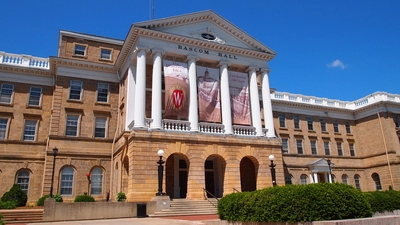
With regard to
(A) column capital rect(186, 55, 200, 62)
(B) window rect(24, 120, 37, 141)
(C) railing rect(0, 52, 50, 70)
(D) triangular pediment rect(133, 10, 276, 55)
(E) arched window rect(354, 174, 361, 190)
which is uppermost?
(D) triangular pediment rect(133, 10, 276, 55)

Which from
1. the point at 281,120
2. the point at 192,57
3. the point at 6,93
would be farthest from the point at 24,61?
the point at 281,120

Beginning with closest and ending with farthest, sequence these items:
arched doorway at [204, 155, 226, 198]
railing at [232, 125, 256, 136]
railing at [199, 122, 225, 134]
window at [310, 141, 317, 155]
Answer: railing at [199, 122, 225, 134] → railing at [232, 125, 256, 136] → arched doorway at [204, 155, 226, 198] → window at [310, 141, 317, 155]

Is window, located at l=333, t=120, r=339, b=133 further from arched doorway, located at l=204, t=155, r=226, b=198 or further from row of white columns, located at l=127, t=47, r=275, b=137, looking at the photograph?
arched doorway, located at l=204, t=155, r=226, b=198

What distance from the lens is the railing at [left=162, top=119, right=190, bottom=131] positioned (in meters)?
26.1

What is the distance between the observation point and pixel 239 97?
3000 centimetres

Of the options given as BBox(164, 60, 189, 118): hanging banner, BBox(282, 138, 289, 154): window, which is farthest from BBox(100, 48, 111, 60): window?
BBox(282, 138, 289, 154): window

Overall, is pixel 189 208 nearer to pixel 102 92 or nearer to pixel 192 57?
pixel 192 57

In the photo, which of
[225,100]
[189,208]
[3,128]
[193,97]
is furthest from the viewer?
[3,128]

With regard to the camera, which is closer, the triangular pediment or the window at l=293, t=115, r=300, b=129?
the triangular pediment

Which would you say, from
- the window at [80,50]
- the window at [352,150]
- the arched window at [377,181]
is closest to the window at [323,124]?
the window at [352,150]

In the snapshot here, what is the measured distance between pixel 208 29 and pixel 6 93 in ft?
64.0

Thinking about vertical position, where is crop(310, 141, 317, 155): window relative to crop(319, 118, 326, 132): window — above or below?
below

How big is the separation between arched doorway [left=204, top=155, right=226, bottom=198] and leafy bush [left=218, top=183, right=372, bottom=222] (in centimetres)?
1713

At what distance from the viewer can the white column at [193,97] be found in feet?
87.4
